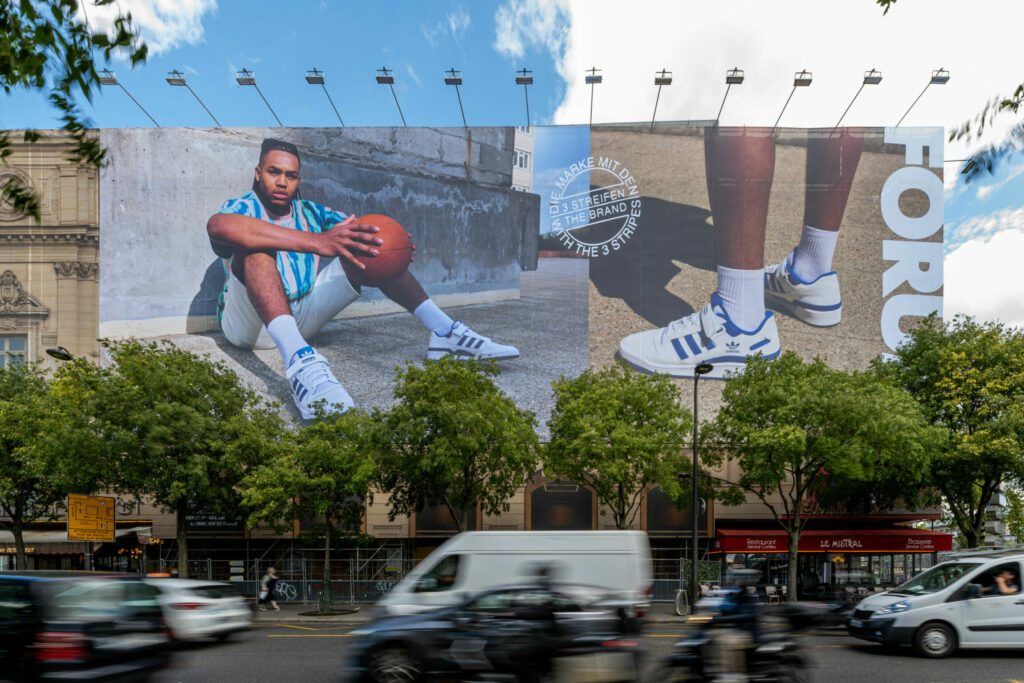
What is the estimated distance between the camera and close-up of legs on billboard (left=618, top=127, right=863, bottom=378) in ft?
126

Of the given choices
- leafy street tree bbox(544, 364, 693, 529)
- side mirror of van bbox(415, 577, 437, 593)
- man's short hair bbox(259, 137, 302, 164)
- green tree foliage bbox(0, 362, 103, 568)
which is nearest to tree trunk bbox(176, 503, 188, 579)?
green tree foliage bbox(0, 362, 103, 568)

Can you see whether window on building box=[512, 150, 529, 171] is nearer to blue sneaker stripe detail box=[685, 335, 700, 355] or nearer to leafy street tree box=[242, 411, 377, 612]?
blue sneaker stripe detail box=[685, 335, 700, 355]

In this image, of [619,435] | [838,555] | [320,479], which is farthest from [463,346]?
[838,555]

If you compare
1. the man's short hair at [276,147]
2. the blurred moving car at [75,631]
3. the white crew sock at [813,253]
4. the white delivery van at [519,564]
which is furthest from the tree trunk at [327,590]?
the white crew sock at [813,253]

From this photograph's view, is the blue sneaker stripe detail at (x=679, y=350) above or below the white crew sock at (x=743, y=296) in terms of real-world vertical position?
below

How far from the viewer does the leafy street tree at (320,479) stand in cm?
2680

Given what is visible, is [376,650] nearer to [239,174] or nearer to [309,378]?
[309,378]

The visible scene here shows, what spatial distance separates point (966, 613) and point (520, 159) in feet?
102

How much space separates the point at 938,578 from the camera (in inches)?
591

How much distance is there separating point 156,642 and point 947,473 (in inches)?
1155

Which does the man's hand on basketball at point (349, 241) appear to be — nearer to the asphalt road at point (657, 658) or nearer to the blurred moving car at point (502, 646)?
the asphalt road at point (657, 658)

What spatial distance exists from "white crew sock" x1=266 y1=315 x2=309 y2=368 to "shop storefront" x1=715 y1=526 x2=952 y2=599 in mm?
21486

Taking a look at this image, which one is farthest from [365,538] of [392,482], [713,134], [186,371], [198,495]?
[713,134]

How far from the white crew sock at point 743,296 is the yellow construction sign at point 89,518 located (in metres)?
27.6
